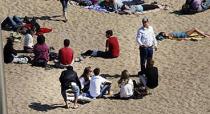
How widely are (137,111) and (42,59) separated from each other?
151 inches

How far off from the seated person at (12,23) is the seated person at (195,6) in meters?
6.24

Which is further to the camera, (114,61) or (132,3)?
(132,3)

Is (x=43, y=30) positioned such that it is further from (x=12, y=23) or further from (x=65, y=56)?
(x=65, y=56)

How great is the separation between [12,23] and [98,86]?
6.38 meters

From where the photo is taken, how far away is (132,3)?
1948cm

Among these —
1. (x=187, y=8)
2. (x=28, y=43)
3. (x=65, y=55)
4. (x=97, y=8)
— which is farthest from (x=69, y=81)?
(x=187, y=8)

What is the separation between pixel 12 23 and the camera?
17031 millimetres

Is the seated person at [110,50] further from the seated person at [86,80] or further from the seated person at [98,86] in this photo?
the seated person at [98,86]

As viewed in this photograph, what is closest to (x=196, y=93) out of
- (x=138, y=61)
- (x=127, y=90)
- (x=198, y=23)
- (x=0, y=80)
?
(x=127, y=90)

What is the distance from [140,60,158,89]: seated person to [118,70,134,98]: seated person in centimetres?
A: 42

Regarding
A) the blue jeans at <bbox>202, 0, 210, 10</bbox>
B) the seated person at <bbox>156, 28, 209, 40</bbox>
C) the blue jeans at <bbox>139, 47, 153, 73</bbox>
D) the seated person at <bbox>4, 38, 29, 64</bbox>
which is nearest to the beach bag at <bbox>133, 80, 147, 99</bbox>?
the blue jeans at <bbox>139, 47, 153, 73</bbox>

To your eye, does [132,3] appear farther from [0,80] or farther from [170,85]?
[0,80]

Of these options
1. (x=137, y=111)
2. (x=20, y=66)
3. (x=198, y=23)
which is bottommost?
(x=137, y=111)

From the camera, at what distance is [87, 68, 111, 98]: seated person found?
38.3ft
